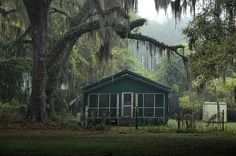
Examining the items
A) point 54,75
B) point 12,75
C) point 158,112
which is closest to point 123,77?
point 158,112

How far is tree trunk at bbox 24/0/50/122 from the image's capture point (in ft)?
93.8

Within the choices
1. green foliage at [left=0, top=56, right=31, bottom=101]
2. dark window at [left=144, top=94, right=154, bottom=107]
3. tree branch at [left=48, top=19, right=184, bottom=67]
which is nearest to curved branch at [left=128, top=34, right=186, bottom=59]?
tree branch at [left=48, top=19, right=184, bottom=67]

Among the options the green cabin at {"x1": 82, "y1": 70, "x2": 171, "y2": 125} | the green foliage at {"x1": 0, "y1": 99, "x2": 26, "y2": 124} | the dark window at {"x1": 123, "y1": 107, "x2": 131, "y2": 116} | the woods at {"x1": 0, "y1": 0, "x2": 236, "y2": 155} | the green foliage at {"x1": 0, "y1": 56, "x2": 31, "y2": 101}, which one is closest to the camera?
the woods at {"x1": 0, "y1": 0, "x2": 236, "y2": 155}

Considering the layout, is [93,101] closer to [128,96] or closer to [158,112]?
[128,96]

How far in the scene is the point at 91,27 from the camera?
3116cm

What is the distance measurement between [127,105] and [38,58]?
977 cm

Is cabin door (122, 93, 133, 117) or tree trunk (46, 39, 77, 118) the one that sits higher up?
tree trunk (46, 39, 77, 118)

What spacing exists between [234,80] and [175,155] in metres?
39.5

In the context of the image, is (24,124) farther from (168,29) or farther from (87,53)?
(168,29)

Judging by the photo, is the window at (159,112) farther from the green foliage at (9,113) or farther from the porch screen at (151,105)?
the green foliage at (9,113)

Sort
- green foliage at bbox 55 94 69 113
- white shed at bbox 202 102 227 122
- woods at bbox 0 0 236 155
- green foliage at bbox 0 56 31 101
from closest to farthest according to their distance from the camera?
woods at bbox 0 0 236 155 < green foliage at bbox 0 56 31 101 < green foliage at bbox 55 94 69 113 < white shed at bbox 202 102 227 122

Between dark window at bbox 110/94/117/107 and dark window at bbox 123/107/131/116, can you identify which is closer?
dark window at bbox 123/107/131/116

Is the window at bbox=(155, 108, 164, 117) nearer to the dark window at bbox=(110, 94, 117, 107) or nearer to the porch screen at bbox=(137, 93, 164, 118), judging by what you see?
the porch screen at bbox=(137, 93, 164, 118)

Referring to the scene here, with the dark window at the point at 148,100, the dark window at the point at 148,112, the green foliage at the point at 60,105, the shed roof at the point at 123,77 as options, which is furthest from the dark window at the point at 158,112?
the green foliage at the point at 60,105
